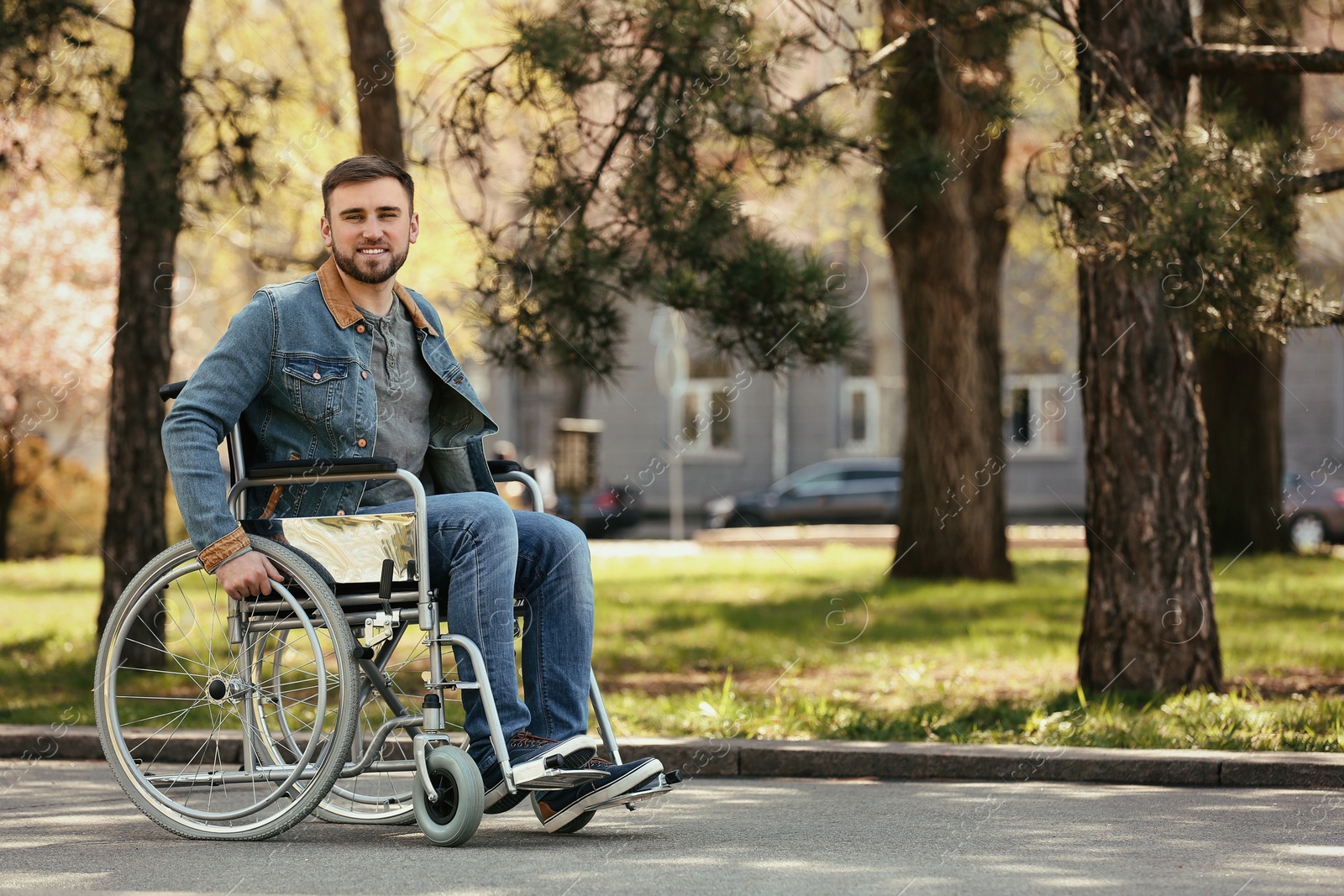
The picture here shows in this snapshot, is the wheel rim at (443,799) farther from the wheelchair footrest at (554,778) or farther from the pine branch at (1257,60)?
the pine branch at (1257,60)

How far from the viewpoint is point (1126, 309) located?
6.99 metres

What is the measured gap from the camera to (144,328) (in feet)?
28.6

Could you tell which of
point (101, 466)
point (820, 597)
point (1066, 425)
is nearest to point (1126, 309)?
point (820, 597)

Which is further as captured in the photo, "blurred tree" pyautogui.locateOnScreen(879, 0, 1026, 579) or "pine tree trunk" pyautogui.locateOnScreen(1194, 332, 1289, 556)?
"pine tree trunk" pyautogui.locateOnScreen(1194, 332, 1289, 556)

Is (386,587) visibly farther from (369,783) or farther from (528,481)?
(369,783)

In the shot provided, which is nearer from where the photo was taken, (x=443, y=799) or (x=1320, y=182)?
(x=443, y=799)

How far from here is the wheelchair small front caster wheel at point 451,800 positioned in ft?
13.4

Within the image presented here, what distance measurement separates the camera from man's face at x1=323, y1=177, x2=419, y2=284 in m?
4.54

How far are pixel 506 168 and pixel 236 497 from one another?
3.63 m

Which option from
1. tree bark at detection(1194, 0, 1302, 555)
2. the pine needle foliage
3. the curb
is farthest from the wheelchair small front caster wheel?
tree bark at detection(1194, 0, 1302, 555)

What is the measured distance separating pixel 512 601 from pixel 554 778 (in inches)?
17.7

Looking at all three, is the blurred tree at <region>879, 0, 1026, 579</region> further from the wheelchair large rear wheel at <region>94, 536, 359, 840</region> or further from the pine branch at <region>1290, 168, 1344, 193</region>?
the wheelchair large rear wheel at <region>94, 536, 359, 840</region>

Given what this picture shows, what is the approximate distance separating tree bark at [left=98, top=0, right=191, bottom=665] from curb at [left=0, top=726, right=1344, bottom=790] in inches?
90.8

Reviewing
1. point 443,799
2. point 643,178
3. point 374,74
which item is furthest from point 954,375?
point 443,799
